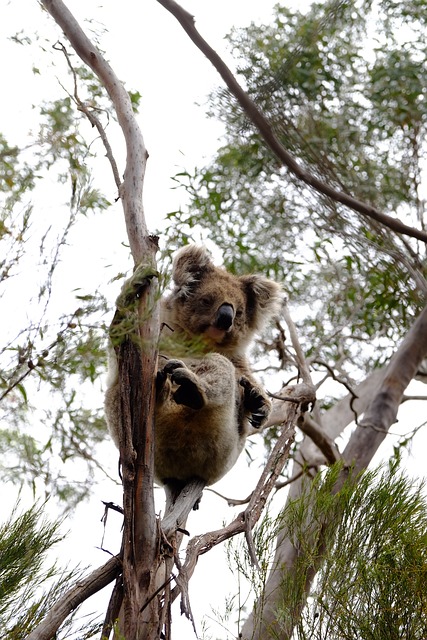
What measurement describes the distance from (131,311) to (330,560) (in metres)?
1.11

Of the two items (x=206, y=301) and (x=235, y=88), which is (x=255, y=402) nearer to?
(x=206, y=301)

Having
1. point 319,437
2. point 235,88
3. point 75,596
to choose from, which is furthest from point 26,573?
point 319,437

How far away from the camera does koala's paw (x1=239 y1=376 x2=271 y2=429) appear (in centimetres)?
375

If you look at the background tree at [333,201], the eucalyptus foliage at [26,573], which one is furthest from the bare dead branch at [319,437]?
the eucalyptus foliage at [26,573]

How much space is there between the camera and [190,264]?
168 inches

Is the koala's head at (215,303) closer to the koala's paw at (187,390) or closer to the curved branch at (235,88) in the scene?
the koala's paw at (187,390)

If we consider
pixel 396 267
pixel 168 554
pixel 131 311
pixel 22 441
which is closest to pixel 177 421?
pixel 168 554

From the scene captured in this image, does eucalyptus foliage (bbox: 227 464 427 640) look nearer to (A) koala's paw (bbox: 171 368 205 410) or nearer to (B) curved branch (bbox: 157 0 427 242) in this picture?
(A) koala's paw (bbox: 171 368 205 410)

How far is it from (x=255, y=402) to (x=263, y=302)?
2.66 ft

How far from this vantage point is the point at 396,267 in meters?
4.38

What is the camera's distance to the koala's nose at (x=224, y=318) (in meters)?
4.01

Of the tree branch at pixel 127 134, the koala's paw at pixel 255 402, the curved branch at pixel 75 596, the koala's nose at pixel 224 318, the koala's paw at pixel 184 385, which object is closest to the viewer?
the curved branch at pixel 75 596

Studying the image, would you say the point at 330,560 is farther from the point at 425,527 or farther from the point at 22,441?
the point at 22,441

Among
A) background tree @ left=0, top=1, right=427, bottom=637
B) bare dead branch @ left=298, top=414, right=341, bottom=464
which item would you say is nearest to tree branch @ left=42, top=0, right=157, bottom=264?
background tree @ left=0, top=1, right=427, bottom=637
